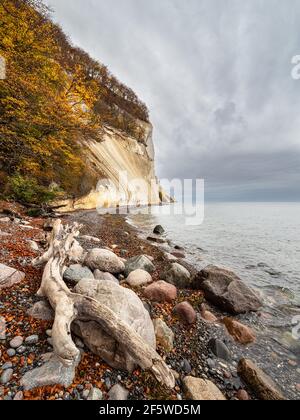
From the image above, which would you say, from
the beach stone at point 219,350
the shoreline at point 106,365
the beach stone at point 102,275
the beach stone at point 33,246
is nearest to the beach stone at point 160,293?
the shoreline at point 106,365

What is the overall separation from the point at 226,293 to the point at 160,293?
225cm

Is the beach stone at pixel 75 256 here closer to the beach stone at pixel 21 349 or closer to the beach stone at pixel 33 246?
the beach stone at pixel 33 246

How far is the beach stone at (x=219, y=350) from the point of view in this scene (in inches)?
153

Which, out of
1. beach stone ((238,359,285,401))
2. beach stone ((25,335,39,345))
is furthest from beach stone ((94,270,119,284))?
beach stone ((238,359,285,401))

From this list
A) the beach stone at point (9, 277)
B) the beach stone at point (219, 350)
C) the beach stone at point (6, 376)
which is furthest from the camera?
the beach stone at point (219, 350)

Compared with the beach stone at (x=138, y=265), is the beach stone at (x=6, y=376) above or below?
above

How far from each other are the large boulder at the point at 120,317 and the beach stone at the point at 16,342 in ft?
2.34

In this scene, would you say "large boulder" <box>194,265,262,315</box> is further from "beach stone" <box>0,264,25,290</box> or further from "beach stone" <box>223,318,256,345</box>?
"beach stone" <box>0,264,25,290</box>

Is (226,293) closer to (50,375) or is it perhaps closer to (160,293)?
(160,293)

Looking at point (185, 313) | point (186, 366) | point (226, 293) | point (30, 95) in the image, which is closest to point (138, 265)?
point (185, 313)

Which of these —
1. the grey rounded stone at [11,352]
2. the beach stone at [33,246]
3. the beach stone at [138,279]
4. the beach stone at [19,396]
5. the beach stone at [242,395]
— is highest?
the beach stone at [33,246]

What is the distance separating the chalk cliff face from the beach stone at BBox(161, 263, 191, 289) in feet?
56.4

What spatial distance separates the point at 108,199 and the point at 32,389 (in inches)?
1147

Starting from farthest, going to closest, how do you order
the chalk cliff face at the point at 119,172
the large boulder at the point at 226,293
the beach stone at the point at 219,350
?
the chalk cliff face at the point at 119,172
the large boulder at the point at 226,293
the beach stone at the point at 219,350
